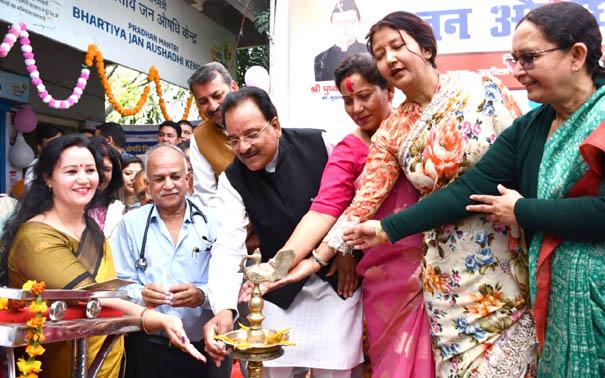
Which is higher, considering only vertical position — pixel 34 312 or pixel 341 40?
pixel 341 40

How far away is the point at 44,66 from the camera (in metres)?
8.59

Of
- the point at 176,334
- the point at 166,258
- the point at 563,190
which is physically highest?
the point at 563,190

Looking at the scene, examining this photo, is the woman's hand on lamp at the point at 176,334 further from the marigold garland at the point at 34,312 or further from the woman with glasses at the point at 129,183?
the woman with glasses at the point at 129,183

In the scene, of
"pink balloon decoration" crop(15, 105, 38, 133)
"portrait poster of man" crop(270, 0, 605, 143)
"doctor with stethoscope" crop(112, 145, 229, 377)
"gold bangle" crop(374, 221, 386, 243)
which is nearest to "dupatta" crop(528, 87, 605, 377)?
"gold bangle" crop(374, 221, 386, 243)

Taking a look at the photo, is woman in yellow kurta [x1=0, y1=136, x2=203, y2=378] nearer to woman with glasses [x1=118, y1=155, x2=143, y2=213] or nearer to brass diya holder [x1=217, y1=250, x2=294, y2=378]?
brass diya holder [x1=217, y1=250, x2=294, y2=378]

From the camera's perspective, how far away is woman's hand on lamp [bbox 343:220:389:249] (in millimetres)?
2055

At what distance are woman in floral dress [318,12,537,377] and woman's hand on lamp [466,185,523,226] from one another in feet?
0.47

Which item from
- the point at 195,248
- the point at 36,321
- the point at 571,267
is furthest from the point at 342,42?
the point at 36,321

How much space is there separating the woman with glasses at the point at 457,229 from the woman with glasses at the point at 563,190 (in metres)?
0.12

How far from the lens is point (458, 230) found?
2000 mm

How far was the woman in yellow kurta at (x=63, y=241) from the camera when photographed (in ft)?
7.48

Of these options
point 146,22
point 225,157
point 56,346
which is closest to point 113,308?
point 56,346

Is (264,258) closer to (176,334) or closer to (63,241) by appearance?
(176,334)

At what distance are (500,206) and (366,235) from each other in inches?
19.8
